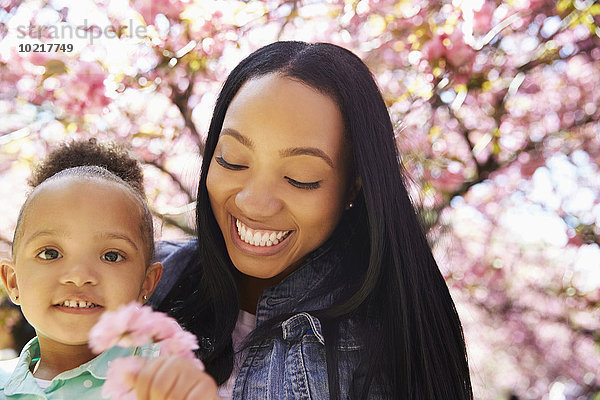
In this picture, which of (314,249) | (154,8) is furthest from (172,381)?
(154,8)

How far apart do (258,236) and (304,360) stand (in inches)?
12.3

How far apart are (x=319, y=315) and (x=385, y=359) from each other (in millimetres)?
187

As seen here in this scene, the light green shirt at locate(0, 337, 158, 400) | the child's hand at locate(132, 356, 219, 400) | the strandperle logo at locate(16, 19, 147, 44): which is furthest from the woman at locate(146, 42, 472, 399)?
the strandperle logo at locate(16, 19, 147, 44)

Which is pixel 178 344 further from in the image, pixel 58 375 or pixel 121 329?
pixel 58 375

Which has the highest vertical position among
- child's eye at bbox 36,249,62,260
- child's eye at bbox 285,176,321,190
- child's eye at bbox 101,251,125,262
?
child's eye at bbox 285,176,321,190

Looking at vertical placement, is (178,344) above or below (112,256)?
below

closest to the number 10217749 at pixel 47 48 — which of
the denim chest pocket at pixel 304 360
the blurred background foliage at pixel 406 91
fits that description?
the blurred background foliage at pixel 406 91

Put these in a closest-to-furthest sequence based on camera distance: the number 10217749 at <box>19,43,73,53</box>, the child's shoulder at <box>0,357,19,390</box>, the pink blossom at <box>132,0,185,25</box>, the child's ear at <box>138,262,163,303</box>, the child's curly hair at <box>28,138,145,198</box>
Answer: the child's shoulder at <box>0,357,19,390</box> < the child's ear at <box>138,262,163,303</box> < the child's curly hair at <box>28,138,145,198</box> < the pink blossom at <box>132,0,185,25</box> < the number 10217749 at <box>19,43,73,53</box>

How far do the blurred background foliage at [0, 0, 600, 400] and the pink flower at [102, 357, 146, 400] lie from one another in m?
1.11

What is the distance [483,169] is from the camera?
2.97m

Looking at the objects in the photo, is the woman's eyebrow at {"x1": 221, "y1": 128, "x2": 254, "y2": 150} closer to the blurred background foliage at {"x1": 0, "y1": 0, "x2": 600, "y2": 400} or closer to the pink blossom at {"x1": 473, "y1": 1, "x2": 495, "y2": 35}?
the blurred background foliage at {"x1": 0, "y1": 0, "x2": 600, "y2": 400}

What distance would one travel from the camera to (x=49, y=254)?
145cm

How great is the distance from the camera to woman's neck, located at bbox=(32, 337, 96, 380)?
1511mm

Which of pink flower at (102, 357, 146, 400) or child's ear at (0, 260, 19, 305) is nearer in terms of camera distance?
pink flower at (102, 357, 146, 400)
